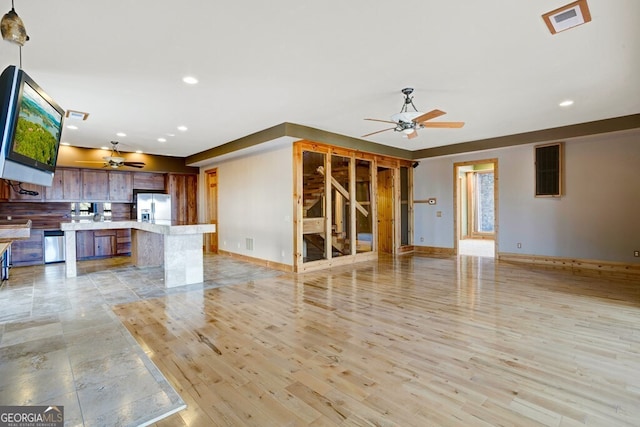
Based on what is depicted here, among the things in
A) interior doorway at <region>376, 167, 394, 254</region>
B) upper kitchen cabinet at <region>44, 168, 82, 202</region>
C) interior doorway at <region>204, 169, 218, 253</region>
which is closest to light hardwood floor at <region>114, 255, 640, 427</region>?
interior doorway at <region>376, 167, 394, 254</region>

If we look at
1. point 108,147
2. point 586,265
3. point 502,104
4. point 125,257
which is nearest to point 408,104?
point 502,104

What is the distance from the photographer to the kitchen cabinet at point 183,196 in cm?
912

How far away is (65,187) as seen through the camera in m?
7.61

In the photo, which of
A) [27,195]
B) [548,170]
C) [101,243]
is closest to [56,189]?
[27,195]

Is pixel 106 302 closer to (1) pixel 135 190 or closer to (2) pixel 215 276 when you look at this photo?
(2) pixel 215 276

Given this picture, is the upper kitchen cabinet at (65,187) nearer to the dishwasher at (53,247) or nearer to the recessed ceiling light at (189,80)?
the dishwasher at (53,247)

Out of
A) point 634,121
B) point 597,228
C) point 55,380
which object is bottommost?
point 55,380

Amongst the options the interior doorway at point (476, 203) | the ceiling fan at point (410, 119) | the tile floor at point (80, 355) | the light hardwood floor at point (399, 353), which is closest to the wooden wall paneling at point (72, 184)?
the tile floor at point (80, 355)

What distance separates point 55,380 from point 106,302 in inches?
85.5

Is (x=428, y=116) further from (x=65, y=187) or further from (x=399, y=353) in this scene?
(x=65, y=187)

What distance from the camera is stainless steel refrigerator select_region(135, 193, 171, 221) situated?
330 inches

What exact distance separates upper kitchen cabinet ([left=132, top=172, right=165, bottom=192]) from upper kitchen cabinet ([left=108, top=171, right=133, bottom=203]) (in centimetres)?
15

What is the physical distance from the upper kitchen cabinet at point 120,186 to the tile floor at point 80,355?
10.8 ft

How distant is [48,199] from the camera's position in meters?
7.40
